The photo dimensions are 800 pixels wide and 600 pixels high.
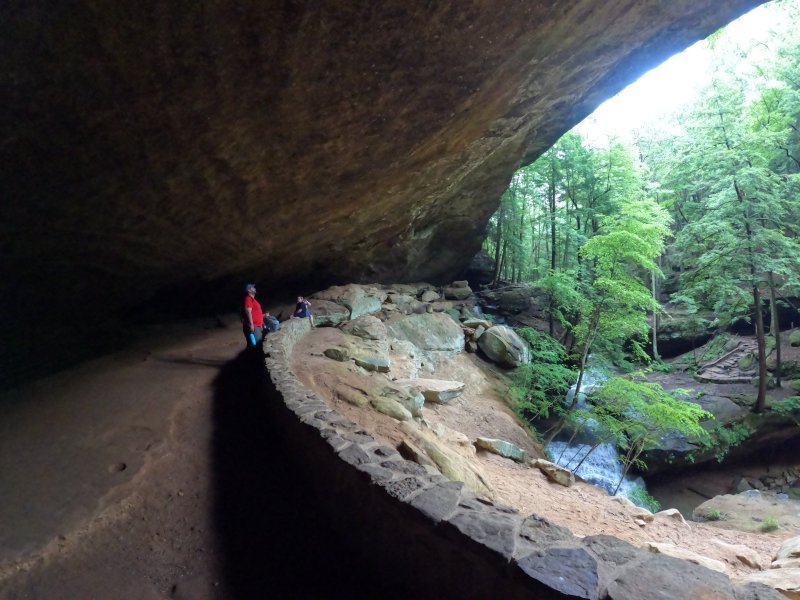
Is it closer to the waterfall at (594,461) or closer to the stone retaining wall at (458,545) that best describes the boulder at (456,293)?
the waterfall at (594,461)

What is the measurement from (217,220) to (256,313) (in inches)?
95.8

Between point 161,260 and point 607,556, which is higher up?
point 161,260

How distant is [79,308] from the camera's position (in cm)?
1124

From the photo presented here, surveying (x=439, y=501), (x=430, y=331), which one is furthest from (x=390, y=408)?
(x=430, y=331)

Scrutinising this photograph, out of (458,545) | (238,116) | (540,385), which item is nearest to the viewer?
(458,545)

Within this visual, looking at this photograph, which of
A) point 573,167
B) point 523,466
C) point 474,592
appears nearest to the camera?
point 474,592

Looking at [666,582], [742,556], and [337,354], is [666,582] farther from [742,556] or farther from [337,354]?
[337,354]

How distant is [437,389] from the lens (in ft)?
36.9

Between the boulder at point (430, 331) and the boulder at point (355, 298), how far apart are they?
3.43ft

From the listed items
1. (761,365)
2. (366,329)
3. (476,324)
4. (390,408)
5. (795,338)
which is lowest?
(795,338)

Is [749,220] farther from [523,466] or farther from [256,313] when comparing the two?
[256,313]

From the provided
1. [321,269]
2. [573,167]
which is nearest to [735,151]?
[573,167]

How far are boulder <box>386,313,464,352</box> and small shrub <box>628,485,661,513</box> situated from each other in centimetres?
684

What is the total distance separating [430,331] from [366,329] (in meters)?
3.72
